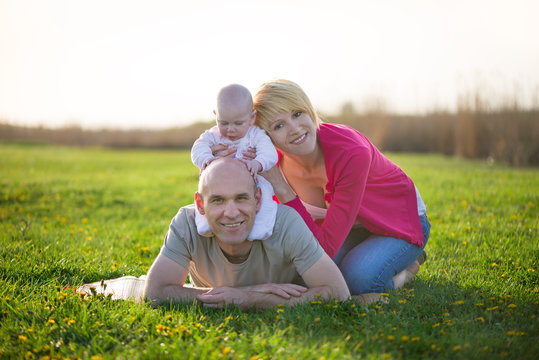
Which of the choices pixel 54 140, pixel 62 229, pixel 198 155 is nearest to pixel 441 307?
pixel 198 155

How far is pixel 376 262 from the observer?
150 inches

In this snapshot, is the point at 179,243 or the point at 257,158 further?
the point at 257,158

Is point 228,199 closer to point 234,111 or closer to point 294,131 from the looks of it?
point 234,111

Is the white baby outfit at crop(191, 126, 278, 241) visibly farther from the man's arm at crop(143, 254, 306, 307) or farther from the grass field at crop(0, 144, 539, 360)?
the grass field at crop(0, 144, 539, 360)

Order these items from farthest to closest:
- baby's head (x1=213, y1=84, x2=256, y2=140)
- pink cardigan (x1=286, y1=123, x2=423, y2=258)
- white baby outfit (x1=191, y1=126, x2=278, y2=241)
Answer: pink cardigan (x1=286, y1=123, x2=423, y2=258) → baby's head (x1=213, y1=84, x2=256, y2=140) → white baby outfit (x1=191, y1=126, x2=278, y2=241)

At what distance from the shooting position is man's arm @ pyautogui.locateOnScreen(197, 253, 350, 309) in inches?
129

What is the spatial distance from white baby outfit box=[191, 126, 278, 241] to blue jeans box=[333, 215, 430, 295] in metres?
1.05

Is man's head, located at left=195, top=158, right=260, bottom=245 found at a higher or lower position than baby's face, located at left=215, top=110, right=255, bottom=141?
lower

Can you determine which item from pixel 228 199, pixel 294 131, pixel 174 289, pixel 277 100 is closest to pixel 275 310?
pixel 174 289

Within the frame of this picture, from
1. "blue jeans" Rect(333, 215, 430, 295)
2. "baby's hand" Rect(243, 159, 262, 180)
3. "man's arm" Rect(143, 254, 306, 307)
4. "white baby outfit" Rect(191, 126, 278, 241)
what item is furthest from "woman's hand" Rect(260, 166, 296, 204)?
"blue jeans" Rect(333, 215, 430, 295)

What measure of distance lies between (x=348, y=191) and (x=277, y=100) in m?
0.94

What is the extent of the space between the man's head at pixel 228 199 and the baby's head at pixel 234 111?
39cm

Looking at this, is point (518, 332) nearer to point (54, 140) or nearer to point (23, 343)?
point (23, 343)

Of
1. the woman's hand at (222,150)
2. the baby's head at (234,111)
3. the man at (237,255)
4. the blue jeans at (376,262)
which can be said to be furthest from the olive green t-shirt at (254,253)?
the baby's head at (234,111)
